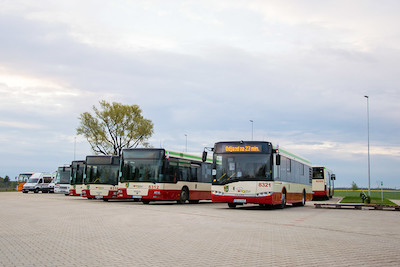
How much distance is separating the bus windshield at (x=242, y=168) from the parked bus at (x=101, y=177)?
10680mm

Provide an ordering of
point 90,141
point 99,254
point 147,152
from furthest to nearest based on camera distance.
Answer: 1. point 90,141
2. point 147,152
3. point 99,254

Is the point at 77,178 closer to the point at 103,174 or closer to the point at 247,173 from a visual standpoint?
the point at 103,174

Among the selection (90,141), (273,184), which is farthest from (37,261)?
(90,141)

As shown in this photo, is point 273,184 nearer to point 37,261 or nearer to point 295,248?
point 295,248

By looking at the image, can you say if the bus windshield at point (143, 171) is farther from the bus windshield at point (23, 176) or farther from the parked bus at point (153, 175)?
the bus windshield at point (23, 176)

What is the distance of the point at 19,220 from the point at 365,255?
36.1 ft

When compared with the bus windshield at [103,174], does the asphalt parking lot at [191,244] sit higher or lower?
lower

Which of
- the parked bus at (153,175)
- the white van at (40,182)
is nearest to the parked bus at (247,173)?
the parked bus at (153,175)

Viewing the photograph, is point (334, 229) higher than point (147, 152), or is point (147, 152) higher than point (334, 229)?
point (147, 152)

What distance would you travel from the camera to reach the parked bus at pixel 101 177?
32062 mm

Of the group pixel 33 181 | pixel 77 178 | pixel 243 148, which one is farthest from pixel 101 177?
pixel 33 181

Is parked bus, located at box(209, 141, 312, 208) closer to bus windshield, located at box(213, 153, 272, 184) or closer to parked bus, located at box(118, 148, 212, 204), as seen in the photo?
bus windshield, located at box(213, 153, 272, 184)

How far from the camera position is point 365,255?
9.32m

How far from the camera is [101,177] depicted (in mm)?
32250
